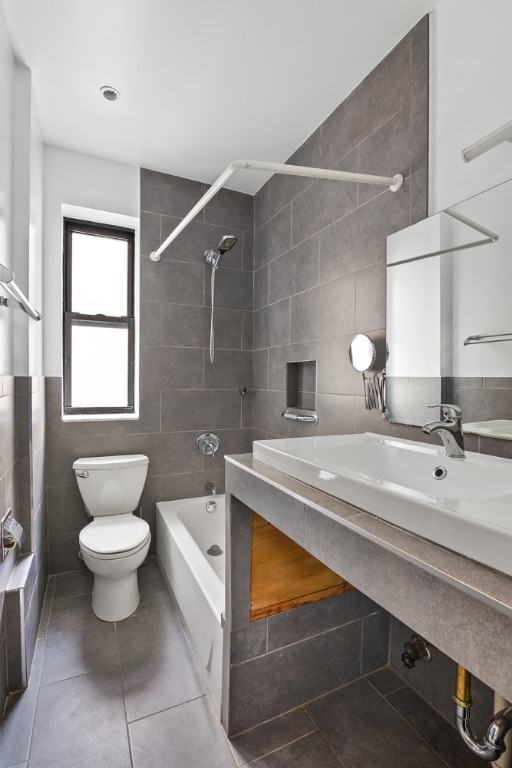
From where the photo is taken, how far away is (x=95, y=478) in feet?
7.42

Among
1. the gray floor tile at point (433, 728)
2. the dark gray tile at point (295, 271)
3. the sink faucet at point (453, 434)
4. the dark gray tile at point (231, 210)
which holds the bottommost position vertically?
the gray floor tile at point (433, 728)

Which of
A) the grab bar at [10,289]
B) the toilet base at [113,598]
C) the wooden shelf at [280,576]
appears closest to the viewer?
the grab bar at [10,289]

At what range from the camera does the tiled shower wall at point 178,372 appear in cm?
237

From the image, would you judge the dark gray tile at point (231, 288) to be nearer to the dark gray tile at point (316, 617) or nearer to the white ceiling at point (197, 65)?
the white ceiling at point (197, 65)

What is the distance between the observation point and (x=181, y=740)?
1338 mm

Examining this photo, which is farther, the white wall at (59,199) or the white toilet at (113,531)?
the white wall at (59,199)

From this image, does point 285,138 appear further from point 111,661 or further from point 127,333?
point 111,661

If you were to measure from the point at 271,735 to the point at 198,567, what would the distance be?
0.67 m

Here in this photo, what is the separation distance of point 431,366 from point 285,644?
119 centimetres

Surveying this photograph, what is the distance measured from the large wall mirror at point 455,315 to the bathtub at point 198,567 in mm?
1076

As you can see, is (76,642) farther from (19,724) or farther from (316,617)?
(316,617)

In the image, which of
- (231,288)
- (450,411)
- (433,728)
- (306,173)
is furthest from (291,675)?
(231,288)

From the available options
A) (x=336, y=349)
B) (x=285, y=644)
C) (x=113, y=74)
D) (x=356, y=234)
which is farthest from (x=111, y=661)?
(x=113, y=74)

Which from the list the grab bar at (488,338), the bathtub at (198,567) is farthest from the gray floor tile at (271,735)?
the grab bar at (488,338)
